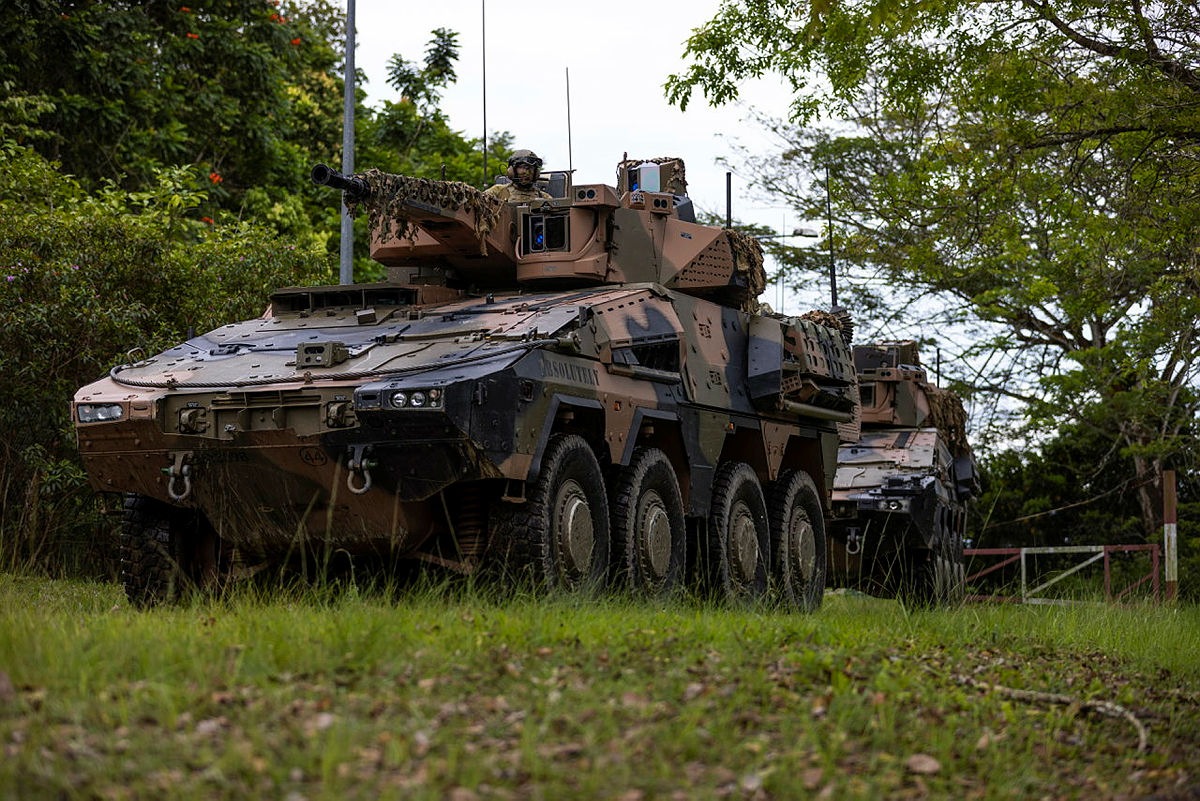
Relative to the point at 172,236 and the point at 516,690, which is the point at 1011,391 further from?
the point at 516,690

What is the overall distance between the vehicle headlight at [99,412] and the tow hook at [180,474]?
0.41 meters

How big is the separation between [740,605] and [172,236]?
8.39 metres

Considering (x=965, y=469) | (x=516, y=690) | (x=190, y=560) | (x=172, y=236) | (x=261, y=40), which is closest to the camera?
(x=516, y=690)

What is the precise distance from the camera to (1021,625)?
11531mm

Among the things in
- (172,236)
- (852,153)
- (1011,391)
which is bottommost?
(1011,391)

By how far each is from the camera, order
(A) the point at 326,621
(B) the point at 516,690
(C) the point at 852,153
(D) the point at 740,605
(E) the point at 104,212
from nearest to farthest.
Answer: (B) the point at 516,690 < (A) the point at 326,621 < (D) the point at 740,605 < (E) the point at 104,212 < (C) the point at 852,153

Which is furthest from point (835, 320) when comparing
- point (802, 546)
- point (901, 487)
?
point (802, 546)

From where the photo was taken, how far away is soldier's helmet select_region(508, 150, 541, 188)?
1275 cm

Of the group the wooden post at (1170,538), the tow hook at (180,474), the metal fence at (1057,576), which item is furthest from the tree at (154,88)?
the wooden post at (1170,538)

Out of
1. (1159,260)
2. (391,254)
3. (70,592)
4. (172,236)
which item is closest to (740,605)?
(391,254)

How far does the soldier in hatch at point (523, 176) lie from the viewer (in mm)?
12672

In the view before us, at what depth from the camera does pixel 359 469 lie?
9.38 meters

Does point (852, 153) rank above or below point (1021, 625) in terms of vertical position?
above

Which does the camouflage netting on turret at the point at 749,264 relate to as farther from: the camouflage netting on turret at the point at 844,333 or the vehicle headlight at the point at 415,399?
the vehicle headlight at the point at 415,399
